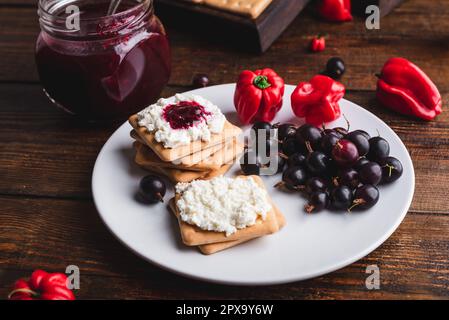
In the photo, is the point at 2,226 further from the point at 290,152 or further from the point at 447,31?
the point at 447,31

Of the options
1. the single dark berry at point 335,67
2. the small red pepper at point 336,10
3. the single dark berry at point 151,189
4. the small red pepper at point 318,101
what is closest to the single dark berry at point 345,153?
the small red pepper at point 318,101

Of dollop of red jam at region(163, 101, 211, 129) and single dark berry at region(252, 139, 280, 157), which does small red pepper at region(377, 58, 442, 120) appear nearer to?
single dark berry at region(252, 139, 280, 157)

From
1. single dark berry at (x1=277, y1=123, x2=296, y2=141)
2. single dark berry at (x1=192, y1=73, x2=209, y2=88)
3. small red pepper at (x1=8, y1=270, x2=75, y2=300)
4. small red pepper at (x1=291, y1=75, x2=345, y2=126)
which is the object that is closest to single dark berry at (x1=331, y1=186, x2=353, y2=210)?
single dark berry at (x1=277, y1=123, x2=296, y2=141)

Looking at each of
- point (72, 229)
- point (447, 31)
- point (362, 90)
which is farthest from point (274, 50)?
point (72, 229)

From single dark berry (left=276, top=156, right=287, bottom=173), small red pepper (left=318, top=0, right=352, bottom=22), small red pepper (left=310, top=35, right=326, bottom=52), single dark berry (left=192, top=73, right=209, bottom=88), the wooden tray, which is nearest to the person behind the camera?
single dark berry (left=276, top=156, right=287, bottom=173)

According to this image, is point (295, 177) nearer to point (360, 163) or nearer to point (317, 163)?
point (317, 163)

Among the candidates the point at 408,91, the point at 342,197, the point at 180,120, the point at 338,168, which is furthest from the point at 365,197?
the point at 408,91
